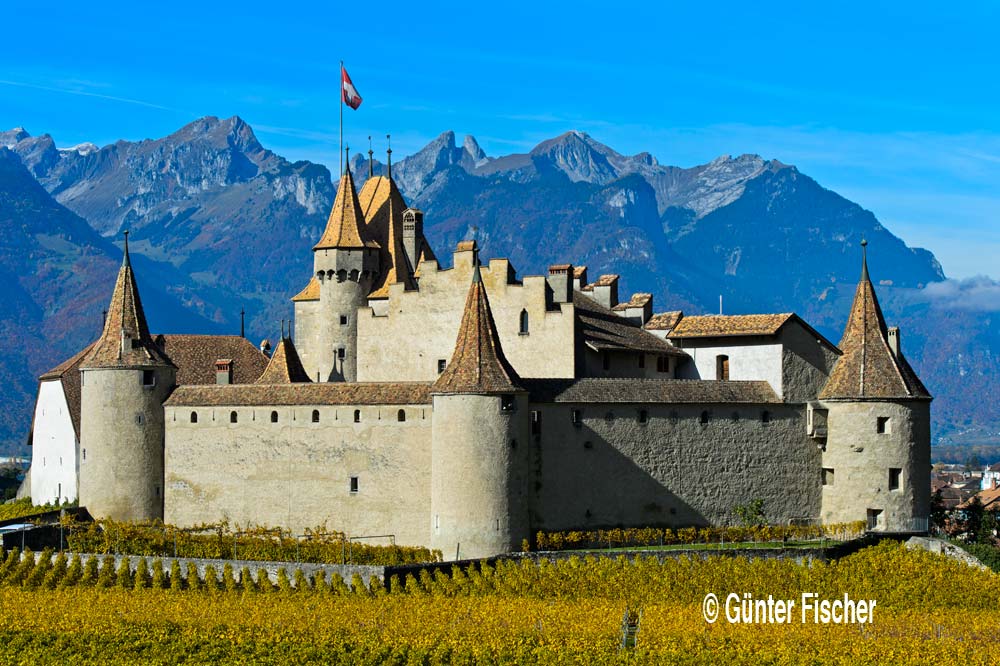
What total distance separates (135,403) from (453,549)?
17089 millimetres

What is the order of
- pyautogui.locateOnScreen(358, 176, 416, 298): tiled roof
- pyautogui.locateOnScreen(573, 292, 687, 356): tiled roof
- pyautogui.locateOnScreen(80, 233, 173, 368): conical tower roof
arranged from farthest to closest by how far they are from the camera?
pyautogui.locateOnScreen(358, 176, 416, 298): tiled roof
pyautogui.locateOnScreen(80, 233, 173, 368): conical tower roof
pyautogui.locateOnScreen(573, 292, 687, 356): tiled roof

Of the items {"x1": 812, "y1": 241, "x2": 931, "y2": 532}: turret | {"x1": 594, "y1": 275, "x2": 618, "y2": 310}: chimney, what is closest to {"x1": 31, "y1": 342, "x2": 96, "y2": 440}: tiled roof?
{"x1": 594, "y1": 275, "x2": 618, "y2": 310}: chimney

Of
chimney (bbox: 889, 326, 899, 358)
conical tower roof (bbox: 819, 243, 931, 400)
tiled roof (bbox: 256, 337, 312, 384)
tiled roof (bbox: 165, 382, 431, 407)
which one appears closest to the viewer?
tiled roof (bbox: 165, 382, 431, 407)


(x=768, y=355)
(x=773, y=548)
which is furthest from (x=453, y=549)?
(x=768, y=355)

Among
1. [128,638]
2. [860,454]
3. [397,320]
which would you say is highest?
[397,320]

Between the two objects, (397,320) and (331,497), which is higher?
(397,320)

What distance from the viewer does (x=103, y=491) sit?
67562 mm

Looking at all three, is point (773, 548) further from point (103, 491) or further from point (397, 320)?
point (103, 491)

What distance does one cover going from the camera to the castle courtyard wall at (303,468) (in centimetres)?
6191

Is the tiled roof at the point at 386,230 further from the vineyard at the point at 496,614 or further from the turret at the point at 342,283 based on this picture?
the vineyard at the point at 496,614

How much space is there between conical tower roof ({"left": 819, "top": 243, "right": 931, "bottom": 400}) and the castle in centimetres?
9

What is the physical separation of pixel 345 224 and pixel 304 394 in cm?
1301

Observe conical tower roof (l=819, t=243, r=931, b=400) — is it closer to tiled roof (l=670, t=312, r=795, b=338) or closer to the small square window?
tiled roof (l=670, t=312, r=795, b=338)

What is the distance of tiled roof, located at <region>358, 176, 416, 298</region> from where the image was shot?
75250mm
